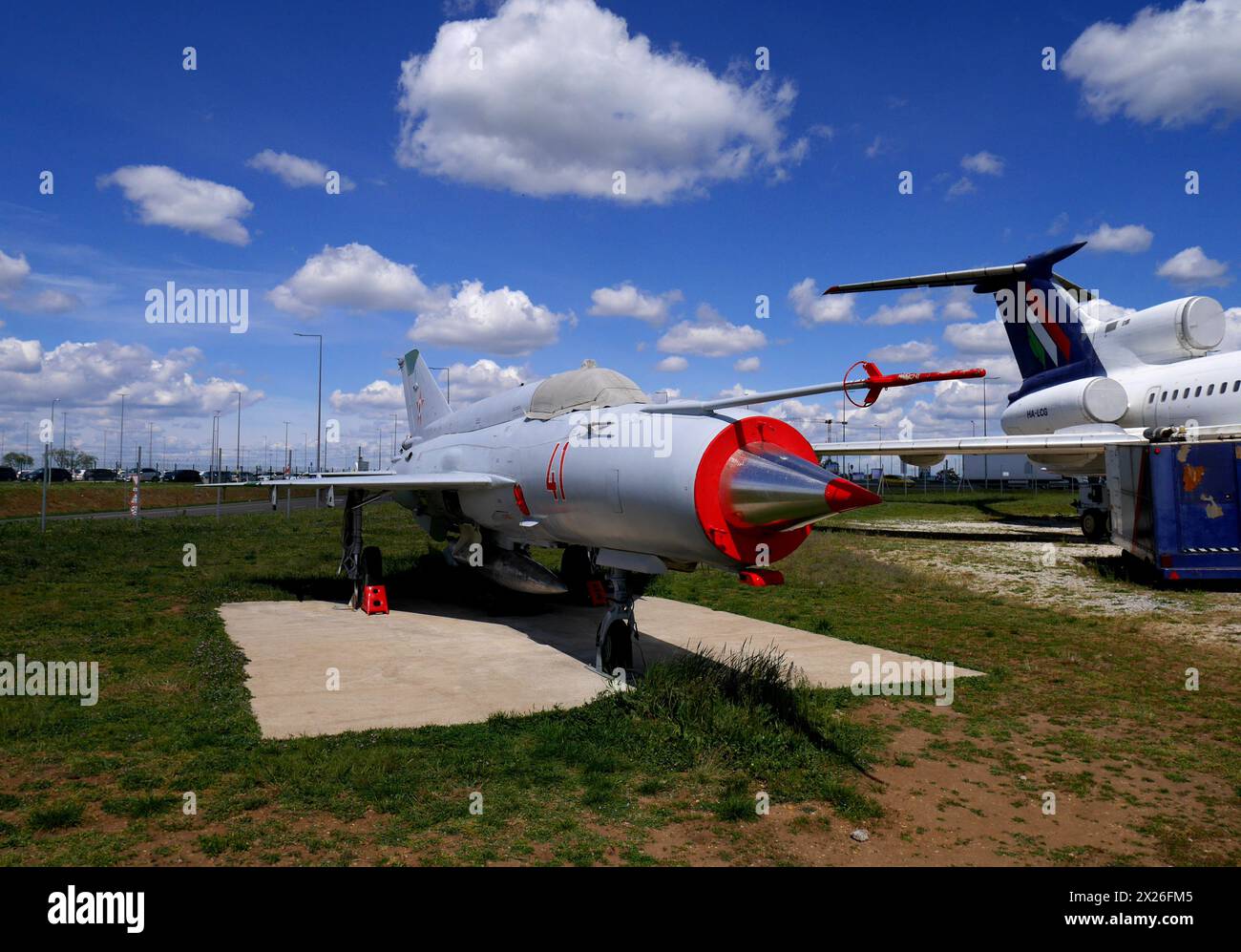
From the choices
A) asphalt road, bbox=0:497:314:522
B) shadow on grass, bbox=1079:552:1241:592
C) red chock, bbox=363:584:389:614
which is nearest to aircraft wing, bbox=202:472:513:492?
red chock, bbox=363:584:389:614

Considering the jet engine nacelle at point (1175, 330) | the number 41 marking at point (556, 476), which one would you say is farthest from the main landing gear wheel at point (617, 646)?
the jet engine nacelle at point (1175, 330)

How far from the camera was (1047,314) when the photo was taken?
2662 cm

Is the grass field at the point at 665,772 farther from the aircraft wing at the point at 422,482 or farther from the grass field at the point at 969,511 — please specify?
the grass field at the point at 969,511

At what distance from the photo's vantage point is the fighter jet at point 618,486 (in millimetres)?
5523

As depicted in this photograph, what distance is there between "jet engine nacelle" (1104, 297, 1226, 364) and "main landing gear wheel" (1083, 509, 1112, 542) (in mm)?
5557

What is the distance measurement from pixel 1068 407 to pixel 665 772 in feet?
78.6

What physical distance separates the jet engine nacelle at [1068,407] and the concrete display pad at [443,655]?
1789 cm

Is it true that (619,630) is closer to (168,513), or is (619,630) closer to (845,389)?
(845,389)

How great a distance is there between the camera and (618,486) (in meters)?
6.70

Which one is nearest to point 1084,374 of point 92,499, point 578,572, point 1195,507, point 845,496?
point 1195,507

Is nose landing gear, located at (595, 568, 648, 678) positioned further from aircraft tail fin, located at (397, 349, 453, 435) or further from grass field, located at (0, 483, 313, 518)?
grass field, located at (0, 483, 313, 518)

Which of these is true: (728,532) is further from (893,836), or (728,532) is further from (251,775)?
(251,775)
